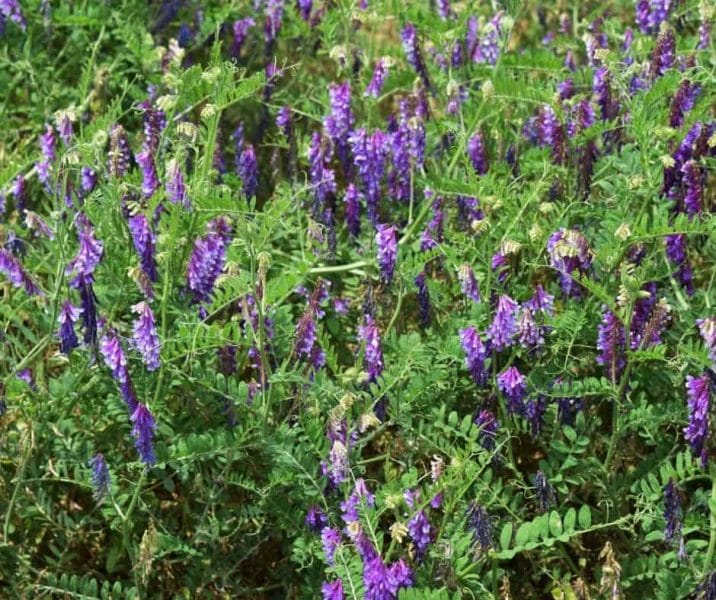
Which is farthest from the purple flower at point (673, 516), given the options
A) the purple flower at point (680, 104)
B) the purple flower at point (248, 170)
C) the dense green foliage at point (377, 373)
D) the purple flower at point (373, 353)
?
the purple flower at point (248, 170)

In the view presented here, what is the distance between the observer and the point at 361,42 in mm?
4504

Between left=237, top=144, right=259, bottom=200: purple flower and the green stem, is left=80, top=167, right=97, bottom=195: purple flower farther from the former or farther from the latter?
the green stem

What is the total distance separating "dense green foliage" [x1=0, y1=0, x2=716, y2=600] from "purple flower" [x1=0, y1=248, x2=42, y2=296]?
18 mm

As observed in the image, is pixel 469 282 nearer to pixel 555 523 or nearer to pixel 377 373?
pixel 377 373

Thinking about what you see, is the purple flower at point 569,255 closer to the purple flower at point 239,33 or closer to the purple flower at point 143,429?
the purple flower at point 143,429

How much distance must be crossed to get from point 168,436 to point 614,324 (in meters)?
1.18

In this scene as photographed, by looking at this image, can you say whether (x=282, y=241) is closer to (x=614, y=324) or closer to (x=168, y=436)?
(x=168, y=436)

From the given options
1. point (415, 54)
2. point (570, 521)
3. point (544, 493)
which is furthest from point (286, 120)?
point (570, 521)

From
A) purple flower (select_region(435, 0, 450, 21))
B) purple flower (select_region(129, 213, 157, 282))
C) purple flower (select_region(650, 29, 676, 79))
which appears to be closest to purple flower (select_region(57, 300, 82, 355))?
purple flower (select_region(129, 213, 157, 282))

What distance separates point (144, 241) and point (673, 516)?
54.3 inches

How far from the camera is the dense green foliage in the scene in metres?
2.89

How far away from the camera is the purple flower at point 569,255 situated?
294cm

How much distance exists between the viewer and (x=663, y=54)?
3549mm

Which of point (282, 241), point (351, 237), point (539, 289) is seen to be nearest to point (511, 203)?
point (539, 289)
